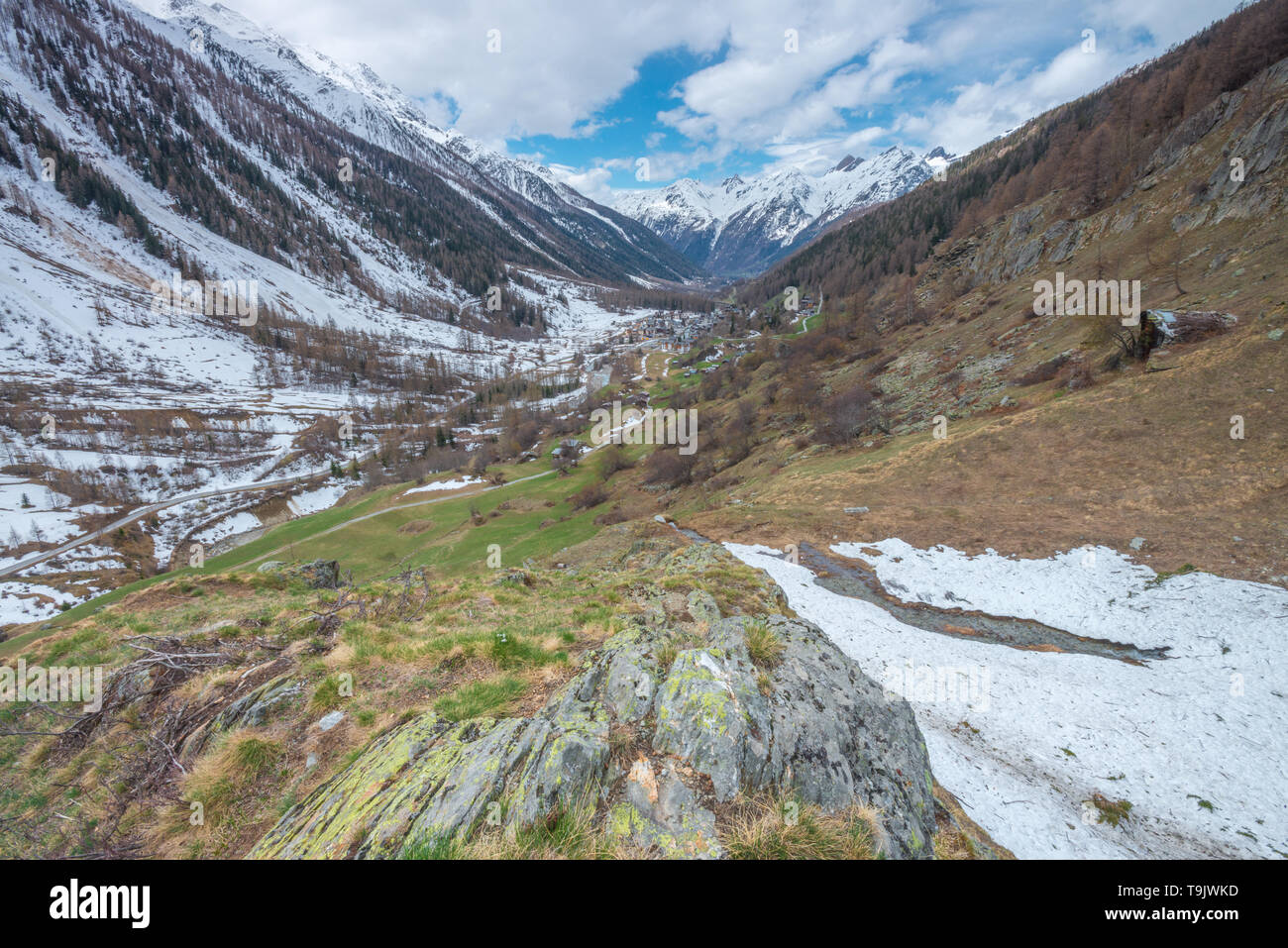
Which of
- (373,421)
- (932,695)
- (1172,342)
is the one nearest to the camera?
(932,695)

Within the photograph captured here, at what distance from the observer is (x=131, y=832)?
5.64 meters

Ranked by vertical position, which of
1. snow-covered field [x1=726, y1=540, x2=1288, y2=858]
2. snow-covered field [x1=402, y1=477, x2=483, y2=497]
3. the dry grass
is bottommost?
snow-covered field [x1=726, y1=540, x2=1288, y2=858]

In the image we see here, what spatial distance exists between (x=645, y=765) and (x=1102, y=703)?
1443 centimetres

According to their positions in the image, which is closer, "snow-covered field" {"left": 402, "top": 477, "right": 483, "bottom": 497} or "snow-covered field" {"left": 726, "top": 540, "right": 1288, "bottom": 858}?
"snow-covered field" {"left": 726, "top": 540, "right": 1288, "bottom": 858}

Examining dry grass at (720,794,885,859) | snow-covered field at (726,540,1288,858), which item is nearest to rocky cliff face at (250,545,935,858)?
dry grass at (720,794,885,859)

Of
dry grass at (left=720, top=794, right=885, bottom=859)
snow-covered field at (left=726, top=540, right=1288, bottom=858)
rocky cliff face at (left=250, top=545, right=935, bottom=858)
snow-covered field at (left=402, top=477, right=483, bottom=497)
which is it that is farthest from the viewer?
snow-covered field at (left=402, top=477, right=483, bottom=497)

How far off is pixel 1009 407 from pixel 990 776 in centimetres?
3037

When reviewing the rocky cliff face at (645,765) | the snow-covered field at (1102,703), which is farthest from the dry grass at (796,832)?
the snow-covered field at (1102,703)

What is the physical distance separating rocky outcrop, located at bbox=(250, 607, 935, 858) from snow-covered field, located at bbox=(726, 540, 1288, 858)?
4599mm

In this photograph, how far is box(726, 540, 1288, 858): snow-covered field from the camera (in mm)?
9102

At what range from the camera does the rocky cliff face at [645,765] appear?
14.8 feet

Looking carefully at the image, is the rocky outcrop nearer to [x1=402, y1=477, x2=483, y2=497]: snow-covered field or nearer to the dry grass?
the dry grass
